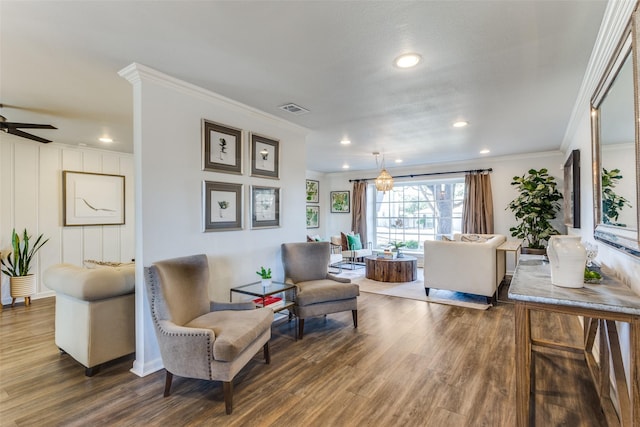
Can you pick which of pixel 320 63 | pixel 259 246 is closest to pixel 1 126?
pixel 259 246

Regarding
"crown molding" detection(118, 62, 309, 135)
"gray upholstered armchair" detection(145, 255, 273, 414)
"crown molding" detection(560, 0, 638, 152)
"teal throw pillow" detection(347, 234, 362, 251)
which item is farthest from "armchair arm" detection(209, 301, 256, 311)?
"teal throw pillow" detection(347, 234, 362, 251)

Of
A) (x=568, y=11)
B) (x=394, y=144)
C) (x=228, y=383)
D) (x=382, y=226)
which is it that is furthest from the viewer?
(x=382, y=226)

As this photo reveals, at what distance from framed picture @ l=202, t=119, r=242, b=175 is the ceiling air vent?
0.55 meters

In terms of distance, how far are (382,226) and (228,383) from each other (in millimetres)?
6675

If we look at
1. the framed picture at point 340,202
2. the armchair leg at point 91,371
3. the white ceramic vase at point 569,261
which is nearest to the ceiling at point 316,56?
the white ceramic vase at point 569,261

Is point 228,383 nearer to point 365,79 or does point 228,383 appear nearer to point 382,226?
point 365,79

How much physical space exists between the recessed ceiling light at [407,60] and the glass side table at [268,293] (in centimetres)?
226

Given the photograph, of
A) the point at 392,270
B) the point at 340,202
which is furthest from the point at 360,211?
the point at 392,270

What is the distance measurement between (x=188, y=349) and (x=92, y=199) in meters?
4.55

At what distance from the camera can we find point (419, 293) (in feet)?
16.1

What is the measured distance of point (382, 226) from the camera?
324 inches

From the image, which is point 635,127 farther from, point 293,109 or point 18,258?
point 18,258

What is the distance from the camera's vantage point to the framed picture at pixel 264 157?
134 inches

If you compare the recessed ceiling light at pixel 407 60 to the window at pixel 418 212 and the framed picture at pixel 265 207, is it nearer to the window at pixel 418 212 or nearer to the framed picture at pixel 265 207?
the framed picture at pixel 265 207
